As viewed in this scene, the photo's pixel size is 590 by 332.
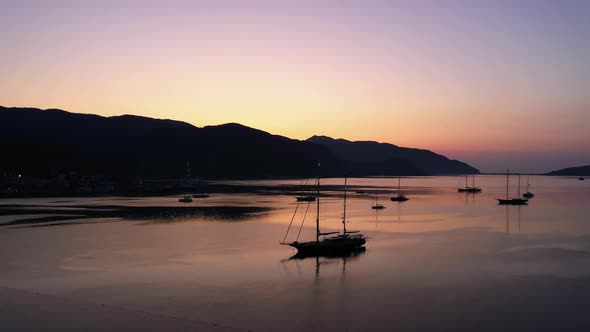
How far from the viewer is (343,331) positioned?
22.9m

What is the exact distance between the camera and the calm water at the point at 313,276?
25.2 meters

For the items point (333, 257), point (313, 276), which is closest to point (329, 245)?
point (333, 257)

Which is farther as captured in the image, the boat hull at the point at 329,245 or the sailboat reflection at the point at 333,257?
the boat hull at the point at 329,245

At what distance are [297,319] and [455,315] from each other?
8054mm

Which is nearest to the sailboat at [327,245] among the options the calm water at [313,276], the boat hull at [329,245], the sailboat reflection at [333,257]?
the boat hull at [329,245]

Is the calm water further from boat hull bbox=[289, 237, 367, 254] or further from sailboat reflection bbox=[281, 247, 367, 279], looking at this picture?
boat hull bbox=[289, 237, 367, 254]

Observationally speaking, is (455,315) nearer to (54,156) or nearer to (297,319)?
(297,319)

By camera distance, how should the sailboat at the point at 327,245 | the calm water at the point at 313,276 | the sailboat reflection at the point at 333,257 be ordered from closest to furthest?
the calm water at the point at 313,276 < the sailboat reflection at the point at 333,257 < the sailboat at the point at 327,245

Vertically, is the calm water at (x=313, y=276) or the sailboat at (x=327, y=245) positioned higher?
the sailboat at (x=327, y=245)

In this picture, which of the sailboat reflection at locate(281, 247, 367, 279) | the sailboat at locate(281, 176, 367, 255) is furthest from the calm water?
the sailboat at locate(281, 176, 367, 255)

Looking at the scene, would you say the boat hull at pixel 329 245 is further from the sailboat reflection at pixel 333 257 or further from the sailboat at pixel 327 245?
the sailboat reflection at pixel 333 257

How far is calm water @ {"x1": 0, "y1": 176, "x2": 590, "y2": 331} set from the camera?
82.8 feet

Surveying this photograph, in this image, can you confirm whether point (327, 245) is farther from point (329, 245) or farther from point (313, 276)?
point (313, 276)

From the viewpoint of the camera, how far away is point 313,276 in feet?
115
